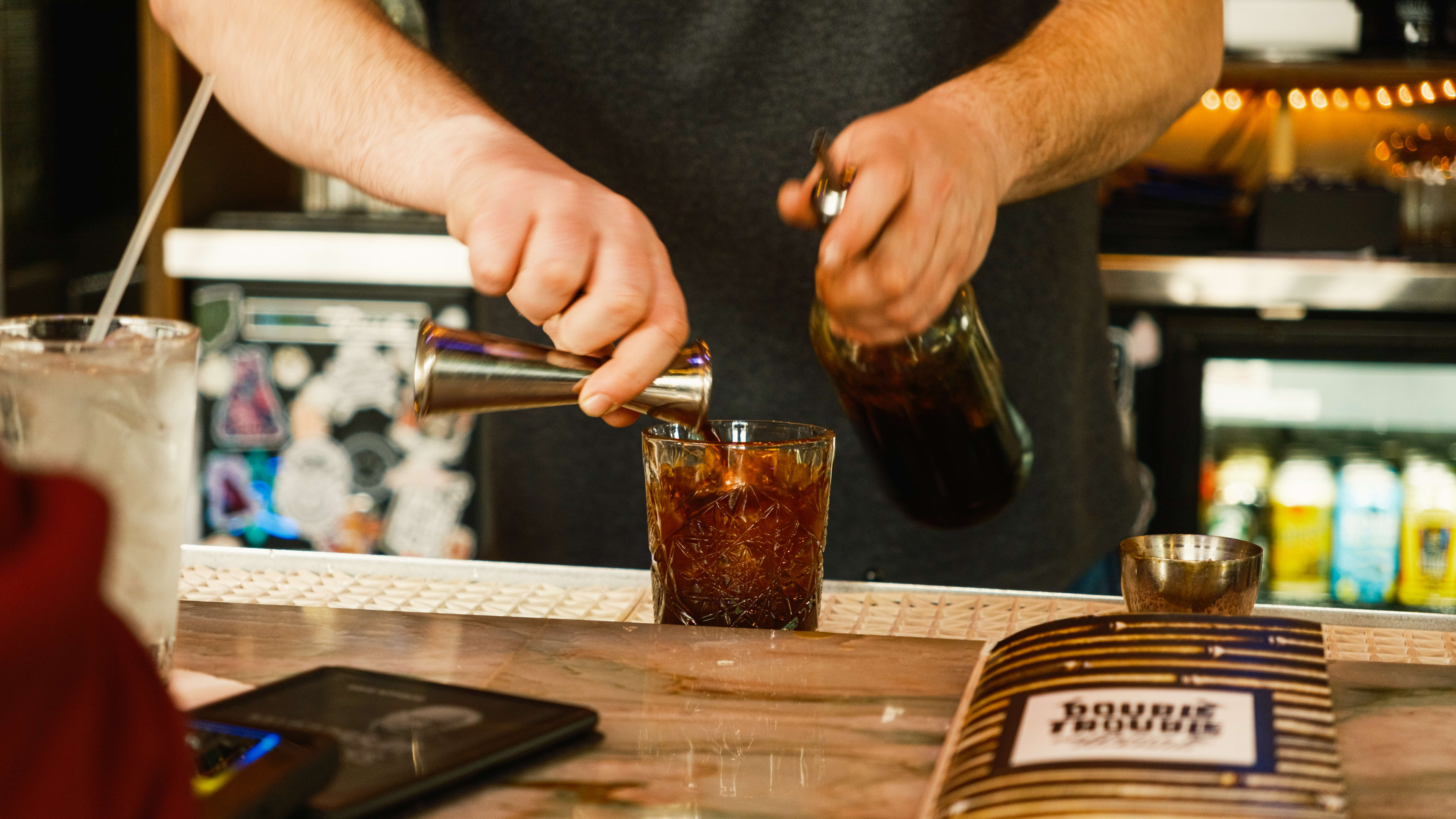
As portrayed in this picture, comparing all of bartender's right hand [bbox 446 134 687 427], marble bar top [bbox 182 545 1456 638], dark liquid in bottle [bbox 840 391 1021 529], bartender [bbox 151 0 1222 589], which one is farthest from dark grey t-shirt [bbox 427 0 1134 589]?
bartender's right hand [bbox 446 134 687 427]

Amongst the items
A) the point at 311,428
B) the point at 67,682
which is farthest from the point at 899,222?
the point at 311,428

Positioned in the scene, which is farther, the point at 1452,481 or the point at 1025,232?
the point at 1452,481

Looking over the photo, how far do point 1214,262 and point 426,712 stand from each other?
6.79ft

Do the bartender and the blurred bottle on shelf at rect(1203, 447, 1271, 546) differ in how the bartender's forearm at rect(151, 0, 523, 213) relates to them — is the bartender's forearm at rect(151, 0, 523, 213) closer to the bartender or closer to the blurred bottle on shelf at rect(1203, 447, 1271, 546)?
the bartender

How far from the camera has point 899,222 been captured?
0.74 m

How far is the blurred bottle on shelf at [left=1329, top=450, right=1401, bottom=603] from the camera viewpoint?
2.43 metres

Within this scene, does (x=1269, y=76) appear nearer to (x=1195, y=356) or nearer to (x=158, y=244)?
(x=1195, y=356)

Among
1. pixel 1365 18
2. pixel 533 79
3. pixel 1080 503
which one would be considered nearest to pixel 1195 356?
pixel 1365 18

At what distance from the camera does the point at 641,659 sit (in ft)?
2.04

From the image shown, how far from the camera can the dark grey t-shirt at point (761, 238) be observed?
1.25 m

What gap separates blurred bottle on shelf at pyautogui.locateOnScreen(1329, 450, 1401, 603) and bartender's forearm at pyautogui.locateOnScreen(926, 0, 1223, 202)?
4.80 feet

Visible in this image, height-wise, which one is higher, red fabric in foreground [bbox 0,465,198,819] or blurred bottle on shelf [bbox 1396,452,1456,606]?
red fabric in foreground [bbox 0,465,198,819]

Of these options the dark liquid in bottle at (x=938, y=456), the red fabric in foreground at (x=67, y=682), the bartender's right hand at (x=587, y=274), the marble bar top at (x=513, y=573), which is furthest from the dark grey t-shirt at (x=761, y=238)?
the red fabric in foreground at (x=67, y=682)

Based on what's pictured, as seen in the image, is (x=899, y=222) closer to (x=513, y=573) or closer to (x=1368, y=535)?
(x=513, y=573)
